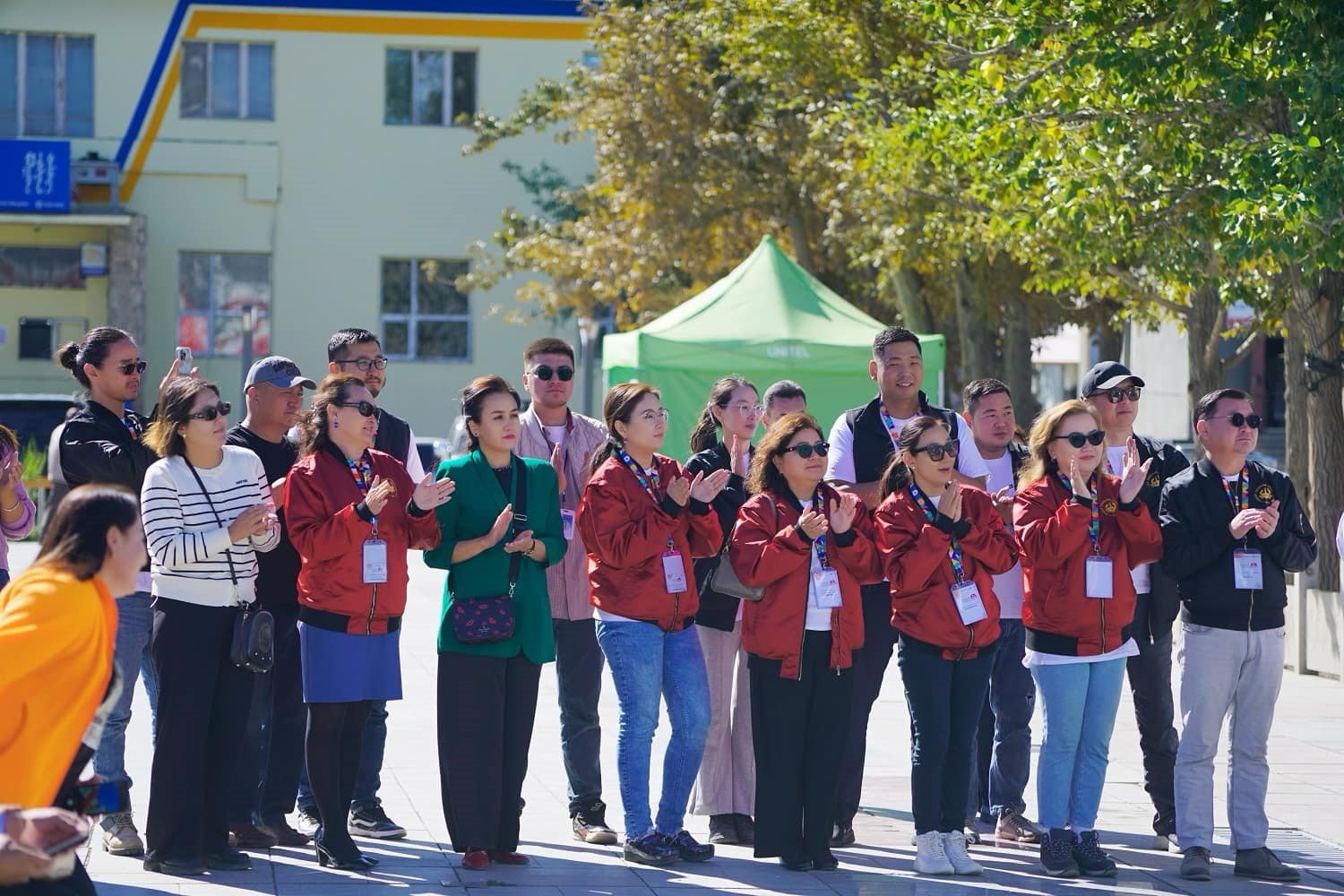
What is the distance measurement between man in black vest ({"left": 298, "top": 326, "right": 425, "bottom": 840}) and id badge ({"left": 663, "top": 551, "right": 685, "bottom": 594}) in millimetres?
1236

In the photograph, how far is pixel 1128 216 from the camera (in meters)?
14.0

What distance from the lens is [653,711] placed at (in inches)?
295

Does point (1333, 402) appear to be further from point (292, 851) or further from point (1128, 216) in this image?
point (292, 851)

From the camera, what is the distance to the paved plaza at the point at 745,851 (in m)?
6.99

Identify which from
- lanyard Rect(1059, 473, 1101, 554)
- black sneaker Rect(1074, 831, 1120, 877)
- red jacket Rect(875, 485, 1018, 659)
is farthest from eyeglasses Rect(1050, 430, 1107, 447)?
black sneaker Rect(1074, 831, 1120, 877)

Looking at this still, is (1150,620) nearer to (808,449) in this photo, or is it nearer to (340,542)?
(808,449)

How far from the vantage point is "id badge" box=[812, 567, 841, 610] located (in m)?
7.32

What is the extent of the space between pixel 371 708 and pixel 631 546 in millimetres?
1305

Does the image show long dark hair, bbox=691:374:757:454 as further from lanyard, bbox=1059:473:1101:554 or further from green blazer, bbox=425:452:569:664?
Result: lanyard, bbox=1059:473:1101:554

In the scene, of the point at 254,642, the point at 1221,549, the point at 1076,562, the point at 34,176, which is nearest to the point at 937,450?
the point at 1076,562

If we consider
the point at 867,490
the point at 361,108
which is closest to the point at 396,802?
the point at 867,490

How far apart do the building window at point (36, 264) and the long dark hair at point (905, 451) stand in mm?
28951

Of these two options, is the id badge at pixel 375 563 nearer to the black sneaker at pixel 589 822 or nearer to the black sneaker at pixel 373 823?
the black sneaker at pixel 373 823

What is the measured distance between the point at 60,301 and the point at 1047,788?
29.5 meters
